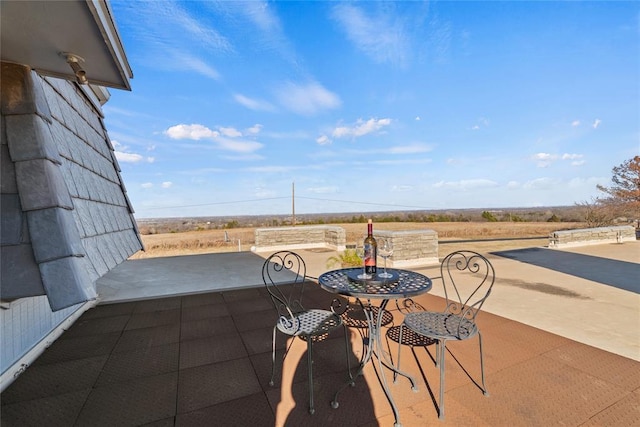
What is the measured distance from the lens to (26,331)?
93.9 inches

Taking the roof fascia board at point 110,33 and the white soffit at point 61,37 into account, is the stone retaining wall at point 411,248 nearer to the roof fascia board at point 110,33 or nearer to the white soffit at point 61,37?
the roof fascia board at point 110,33

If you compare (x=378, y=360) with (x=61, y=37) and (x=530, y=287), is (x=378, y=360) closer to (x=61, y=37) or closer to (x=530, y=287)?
(x=61, y=37)

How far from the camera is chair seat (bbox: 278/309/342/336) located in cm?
187

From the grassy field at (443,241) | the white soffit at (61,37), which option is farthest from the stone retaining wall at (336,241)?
the white soffit at (61,37)

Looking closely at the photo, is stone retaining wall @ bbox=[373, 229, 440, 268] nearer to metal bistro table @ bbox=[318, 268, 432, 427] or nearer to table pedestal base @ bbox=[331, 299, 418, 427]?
metal bistro table @ bbox=[318, 268, 432, 427]

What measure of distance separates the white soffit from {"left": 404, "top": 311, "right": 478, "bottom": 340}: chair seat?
8.38ft

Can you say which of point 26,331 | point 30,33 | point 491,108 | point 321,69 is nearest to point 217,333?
point 26,331

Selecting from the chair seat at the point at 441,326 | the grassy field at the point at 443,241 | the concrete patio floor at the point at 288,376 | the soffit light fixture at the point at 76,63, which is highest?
the soffit light fixture at the point at 76,63

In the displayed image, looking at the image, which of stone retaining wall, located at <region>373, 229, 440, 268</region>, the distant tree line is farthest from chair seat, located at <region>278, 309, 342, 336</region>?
the distant tree line

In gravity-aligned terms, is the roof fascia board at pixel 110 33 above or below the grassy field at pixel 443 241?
above

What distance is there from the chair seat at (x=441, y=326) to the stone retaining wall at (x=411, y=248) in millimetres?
4129

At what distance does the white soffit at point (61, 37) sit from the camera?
1073mm

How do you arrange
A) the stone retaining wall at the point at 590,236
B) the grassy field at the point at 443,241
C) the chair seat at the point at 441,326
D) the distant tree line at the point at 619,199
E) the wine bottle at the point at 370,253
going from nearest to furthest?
the chair seat at the point at 441,326, the wine bottle at the point at 370,253, the stone retaining wall at the point at 590,236, the grassy field at the point at 443,241, the distant tree line at the point at 619,199

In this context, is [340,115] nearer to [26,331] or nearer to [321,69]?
[321,69]
